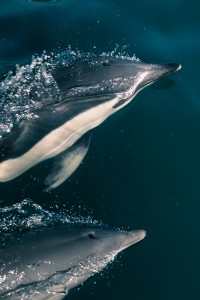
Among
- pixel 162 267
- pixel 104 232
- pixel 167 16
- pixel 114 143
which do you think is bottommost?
pixel 162 267

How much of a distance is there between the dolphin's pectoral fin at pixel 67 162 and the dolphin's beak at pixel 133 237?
4.15ft

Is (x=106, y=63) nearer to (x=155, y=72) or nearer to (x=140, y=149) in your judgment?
(x=155, y=72)

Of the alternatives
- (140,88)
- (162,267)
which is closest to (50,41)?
(140,88)

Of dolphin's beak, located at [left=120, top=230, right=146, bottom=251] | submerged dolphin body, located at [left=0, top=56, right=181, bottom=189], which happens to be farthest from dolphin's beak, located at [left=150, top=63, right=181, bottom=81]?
dolphin's beak, located at [left=120, top=230, right=146, bottom=251]

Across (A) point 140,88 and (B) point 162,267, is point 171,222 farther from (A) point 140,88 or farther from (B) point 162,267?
(A) point 140,88

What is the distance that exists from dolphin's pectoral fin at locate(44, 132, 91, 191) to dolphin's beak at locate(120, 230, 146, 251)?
1.27 metres

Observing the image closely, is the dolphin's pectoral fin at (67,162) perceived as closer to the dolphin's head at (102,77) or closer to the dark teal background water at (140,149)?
the dark teal background water at (140,149)

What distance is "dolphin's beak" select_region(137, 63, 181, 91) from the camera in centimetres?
734

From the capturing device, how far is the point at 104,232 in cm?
546

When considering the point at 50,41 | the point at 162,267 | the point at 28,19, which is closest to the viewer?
the point at 162,267

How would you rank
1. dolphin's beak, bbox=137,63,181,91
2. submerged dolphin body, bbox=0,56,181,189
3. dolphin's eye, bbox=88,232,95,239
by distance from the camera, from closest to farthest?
dolphin's eye, bbox=88,232,95,239, submerged dolphin body, bbox=0,56,181,189, dolphin's beak, bbox=137,63,181,91

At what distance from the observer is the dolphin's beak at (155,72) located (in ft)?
24.1

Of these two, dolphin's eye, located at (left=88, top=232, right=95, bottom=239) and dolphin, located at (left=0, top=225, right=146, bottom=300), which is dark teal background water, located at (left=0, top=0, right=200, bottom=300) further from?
dolphin's eye, located at (left=88, top=232, right=95, bottom=239)

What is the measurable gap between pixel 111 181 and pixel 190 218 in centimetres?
112
